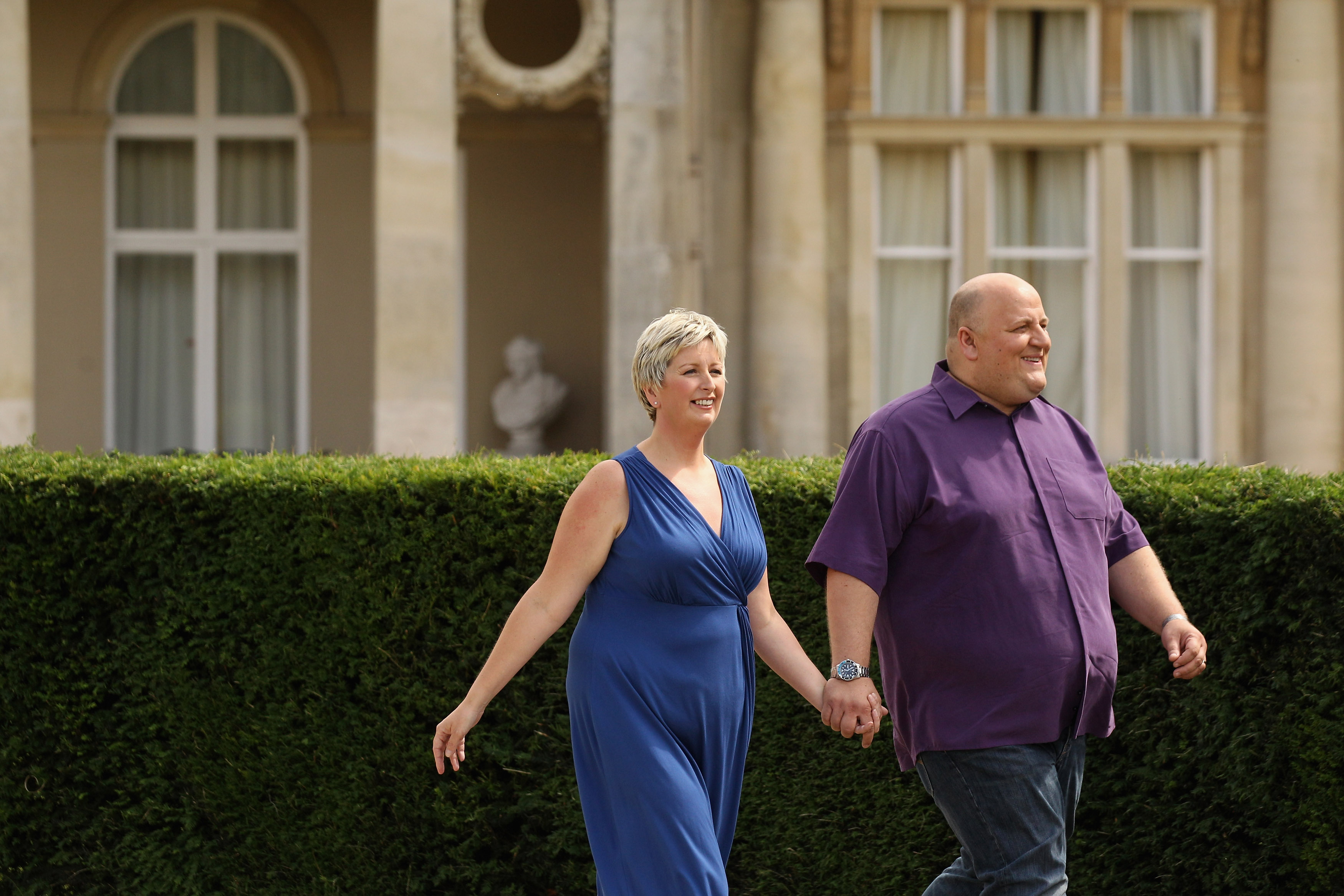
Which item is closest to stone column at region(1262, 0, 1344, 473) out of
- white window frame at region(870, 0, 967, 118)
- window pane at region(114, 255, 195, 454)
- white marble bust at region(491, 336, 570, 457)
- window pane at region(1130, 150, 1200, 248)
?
window pane at region(1130, 150, 1200, 248)

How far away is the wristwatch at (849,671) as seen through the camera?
3176mm

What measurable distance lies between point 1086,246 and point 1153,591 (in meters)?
9.22

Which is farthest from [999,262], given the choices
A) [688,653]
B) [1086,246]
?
[688,653]

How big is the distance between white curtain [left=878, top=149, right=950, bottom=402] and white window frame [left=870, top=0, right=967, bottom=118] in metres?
0.41

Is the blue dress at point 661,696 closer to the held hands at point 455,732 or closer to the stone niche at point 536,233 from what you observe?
the held hands at point 455,732

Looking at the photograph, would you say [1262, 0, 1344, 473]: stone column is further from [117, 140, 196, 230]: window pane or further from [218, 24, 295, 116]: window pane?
[117, 140, 196, 230]: window pane

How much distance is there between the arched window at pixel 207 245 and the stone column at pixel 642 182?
4039 mm

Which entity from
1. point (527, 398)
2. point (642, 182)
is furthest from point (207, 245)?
point (642, 182)

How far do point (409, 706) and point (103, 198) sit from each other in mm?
10205

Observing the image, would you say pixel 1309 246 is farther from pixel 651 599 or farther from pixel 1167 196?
pixel 651 599

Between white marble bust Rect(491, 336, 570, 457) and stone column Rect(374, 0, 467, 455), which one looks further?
white marble bust Rect(491, 336, 570, 457)

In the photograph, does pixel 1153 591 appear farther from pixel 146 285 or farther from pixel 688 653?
pixel 146 285

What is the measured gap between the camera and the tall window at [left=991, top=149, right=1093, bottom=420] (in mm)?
12078

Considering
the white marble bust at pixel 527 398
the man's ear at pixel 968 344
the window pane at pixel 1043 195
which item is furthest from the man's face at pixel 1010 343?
the white marble bust at pixel 527 398
